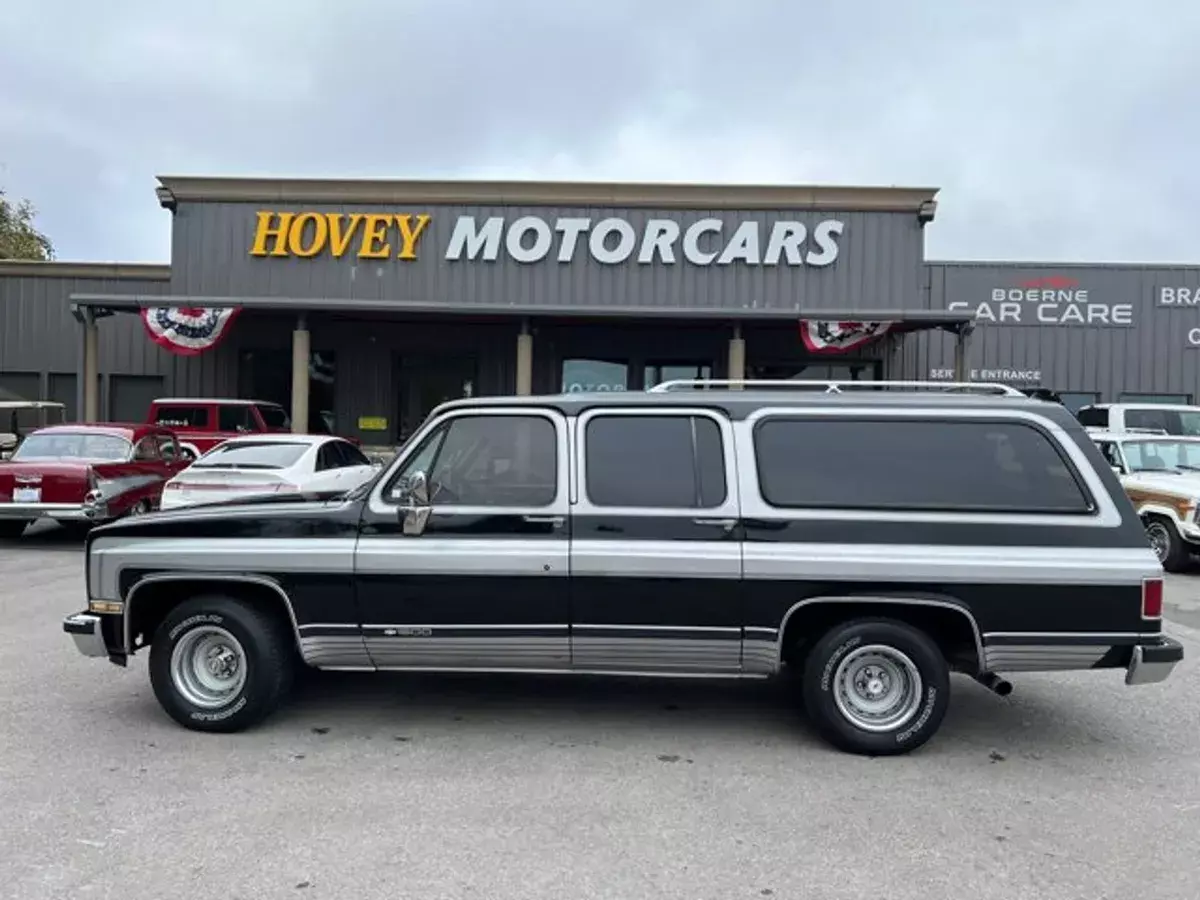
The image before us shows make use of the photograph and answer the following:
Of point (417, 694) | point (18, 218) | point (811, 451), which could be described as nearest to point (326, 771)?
point (417, 694)

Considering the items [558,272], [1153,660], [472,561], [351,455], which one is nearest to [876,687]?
[1153,660]

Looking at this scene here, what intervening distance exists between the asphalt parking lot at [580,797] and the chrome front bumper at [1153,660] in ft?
1.66

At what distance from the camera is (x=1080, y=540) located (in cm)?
448

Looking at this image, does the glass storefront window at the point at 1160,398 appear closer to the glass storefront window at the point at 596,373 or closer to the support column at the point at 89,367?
the glass storefront window at the point at 596,373

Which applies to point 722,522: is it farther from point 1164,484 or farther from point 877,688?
point 1164,484

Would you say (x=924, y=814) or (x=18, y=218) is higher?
(x=18, y=218)

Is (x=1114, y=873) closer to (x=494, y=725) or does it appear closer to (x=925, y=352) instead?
(x=494, y=725)

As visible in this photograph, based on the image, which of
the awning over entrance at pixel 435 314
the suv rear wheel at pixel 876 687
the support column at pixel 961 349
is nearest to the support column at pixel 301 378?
the awning over entrance at pixel 435 314

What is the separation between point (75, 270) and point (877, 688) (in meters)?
21.4

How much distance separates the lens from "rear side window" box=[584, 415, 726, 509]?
4.69 meters

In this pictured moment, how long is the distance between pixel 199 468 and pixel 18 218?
3413cm

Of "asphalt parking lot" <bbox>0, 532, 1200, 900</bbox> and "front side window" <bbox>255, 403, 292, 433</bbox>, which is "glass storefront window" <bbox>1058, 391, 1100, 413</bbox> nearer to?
"asphalt parking lot" <bbox>0, 532, 1200, 900</bbox>

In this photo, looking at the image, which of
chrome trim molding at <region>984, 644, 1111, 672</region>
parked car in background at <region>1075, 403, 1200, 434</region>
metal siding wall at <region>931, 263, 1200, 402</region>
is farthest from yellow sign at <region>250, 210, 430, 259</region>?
chrome trim molding at <region>984, 644, 1111, 672</region>

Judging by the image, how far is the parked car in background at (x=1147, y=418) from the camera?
594 inches
